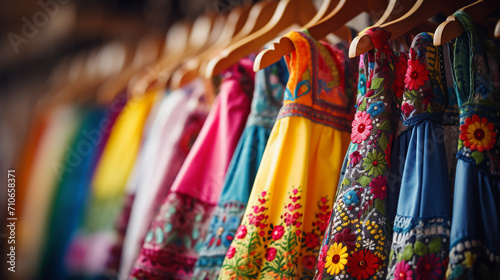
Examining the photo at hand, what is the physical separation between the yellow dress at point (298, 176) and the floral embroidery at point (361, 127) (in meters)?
0.10

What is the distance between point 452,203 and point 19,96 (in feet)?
8.02

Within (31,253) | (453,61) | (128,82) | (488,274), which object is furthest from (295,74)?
(31,253)

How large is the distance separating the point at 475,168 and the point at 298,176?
242mm

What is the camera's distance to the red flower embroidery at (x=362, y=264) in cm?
54

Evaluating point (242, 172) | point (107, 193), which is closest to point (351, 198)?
point (242, 172)

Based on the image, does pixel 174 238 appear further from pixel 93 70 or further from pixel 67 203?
pixel 93 70

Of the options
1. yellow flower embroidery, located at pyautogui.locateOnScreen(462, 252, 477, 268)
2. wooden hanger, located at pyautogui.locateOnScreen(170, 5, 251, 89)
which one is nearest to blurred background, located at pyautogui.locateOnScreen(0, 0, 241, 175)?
wooden hanger, located at pyautogui.locateOnScreen(170, 5, 251, 89)

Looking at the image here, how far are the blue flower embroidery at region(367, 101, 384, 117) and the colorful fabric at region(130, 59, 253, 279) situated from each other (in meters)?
0.31

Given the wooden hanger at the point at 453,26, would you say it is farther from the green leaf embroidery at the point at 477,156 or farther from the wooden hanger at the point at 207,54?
the wooden hanger at the point at 207,54

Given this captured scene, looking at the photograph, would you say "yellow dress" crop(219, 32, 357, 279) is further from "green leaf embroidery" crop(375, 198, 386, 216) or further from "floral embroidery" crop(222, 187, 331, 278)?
"green leaf embroidery" crop(375, 198, 386, 216)

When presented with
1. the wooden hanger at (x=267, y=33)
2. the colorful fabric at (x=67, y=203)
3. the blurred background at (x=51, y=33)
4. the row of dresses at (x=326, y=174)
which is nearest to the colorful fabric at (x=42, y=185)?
the colorful fabric at (x=67, y=203)

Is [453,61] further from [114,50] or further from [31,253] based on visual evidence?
[114,50]

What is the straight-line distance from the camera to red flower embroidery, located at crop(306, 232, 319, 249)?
67cm

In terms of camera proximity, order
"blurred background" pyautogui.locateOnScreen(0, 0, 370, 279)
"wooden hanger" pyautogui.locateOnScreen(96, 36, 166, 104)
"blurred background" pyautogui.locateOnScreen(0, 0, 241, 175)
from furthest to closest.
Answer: "blurred background" pyautogui.locateOnScreen(0, 0, 241, 175), "blurred background" pyautogui.locateOnScreen(0, 0, 370, 279), "wooden hanger" pyautogui.locateOnScreen(96, 36, 166, 104)
